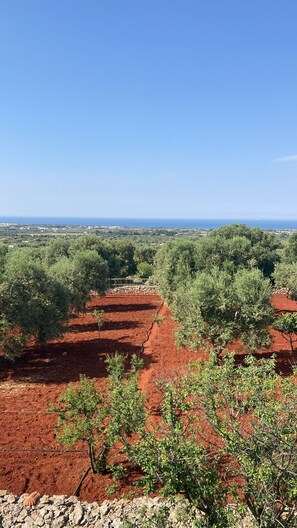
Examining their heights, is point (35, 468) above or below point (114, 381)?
below

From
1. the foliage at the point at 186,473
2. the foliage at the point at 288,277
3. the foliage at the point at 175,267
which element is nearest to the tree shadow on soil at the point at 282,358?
the foliage at the point at 175,267

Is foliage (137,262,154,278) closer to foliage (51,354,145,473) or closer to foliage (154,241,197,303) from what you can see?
foliage (154,241,197,303)

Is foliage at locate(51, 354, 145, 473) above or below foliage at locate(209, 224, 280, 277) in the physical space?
below

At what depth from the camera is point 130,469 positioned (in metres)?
14.8

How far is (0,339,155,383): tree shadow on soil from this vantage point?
2480cm

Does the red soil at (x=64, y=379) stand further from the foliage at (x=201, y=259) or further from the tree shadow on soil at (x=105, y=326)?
the foliage at (x=201, y=259)

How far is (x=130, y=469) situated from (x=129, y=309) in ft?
110

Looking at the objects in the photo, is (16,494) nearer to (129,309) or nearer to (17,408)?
(17,408)

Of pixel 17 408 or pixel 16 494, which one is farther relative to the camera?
pixel 17 408

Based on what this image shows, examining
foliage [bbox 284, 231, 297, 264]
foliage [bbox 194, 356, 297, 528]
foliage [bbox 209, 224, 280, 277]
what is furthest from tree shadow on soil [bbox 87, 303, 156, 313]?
foliage [bbox 194, 356, 297, 528]

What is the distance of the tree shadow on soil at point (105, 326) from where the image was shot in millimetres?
38281

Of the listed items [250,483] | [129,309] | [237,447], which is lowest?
[129,309]

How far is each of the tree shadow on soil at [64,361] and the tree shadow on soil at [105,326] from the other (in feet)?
14.9

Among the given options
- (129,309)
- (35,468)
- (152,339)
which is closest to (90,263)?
(129,309)
